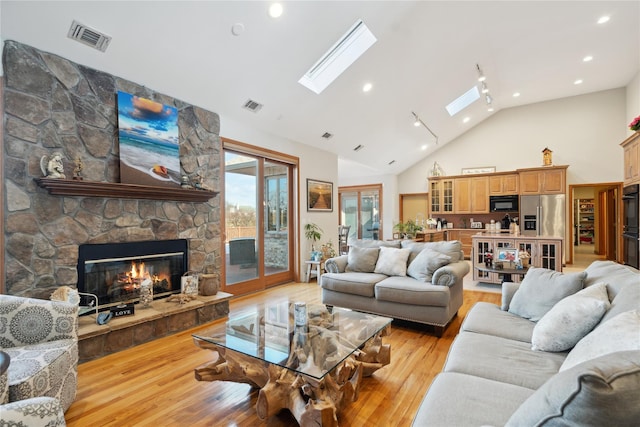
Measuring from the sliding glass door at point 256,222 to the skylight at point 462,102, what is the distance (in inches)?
160

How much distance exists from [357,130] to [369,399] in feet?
16.2

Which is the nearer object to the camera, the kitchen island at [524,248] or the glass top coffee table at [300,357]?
the glass top coffee table at [300,357]

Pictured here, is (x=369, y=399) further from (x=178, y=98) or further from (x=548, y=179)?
(x=548, y=179)

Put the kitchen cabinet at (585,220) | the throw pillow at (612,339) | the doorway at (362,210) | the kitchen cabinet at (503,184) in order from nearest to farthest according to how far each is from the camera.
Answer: the throw pillow at (612,339)
the kitchen cabinet at (503,184)
the doorway at (362,210)
the kitchen cabinet at (585,220)

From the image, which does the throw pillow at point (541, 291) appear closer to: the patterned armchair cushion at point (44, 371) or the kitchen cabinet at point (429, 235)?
the patterned armchair cushion at point (44, 371)

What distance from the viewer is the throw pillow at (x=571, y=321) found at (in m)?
1.65

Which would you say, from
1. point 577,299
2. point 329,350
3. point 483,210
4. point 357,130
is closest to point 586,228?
point 483,210

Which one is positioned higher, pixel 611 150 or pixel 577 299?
pixel 611 150

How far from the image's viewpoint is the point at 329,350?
202cm

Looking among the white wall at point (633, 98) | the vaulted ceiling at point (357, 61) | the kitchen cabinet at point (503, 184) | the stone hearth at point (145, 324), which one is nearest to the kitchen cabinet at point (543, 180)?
the kitchen cabinet at point (503, 184)

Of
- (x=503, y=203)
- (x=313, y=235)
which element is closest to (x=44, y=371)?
(x=313, y=235)

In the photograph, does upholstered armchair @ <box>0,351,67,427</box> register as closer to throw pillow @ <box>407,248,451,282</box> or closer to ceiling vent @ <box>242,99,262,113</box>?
throw pillow @ <box>407,248,451,282</box>

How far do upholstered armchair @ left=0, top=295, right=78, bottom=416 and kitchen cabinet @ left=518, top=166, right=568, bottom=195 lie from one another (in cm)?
903

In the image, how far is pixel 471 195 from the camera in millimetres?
8547
